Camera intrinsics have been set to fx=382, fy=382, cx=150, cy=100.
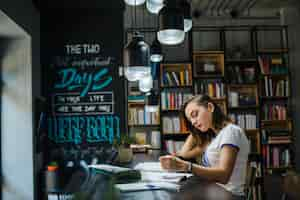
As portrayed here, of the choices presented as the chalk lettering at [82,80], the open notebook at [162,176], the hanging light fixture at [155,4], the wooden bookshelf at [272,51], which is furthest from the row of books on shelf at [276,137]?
the open notebook at [162,176]

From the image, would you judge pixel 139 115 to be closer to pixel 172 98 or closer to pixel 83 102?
pixel 172 98

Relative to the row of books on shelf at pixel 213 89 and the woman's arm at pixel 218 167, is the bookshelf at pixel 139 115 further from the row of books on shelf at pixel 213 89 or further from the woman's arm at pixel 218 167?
the woman's arm at pixel 218 167

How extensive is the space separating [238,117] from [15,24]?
406 cm

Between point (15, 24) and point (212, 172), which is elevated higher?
point (15, 24)

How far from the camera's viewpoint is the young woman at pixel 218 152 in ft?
6.95

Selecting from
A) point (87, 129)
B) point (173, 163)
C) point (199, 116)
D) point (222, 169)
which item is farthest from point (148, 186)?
point (87, 129)

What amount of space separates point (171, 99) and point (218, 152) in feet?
13.3

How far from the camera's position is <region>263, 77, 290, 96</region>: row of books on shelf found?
6559mm

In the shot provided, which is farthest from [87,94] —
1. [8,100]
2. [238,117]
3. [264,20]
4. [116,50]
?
[264,20]

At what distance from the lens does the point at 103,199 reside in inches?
28.7

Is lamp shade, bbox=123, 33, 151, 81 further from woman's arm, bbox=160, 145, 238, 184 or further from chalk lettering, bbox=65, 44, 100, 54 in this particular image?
chalk lettering, bbox=65, 44, 100, 54

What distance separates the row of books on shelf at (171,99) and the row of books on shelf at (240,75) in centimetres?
84

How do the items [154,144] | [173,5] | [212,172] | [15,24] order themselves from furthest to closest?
[154,144] → [15,24] → [173,5] → [212,172]

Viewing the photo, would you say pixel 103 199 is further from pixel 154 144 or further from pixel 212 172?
pixel 154 144
